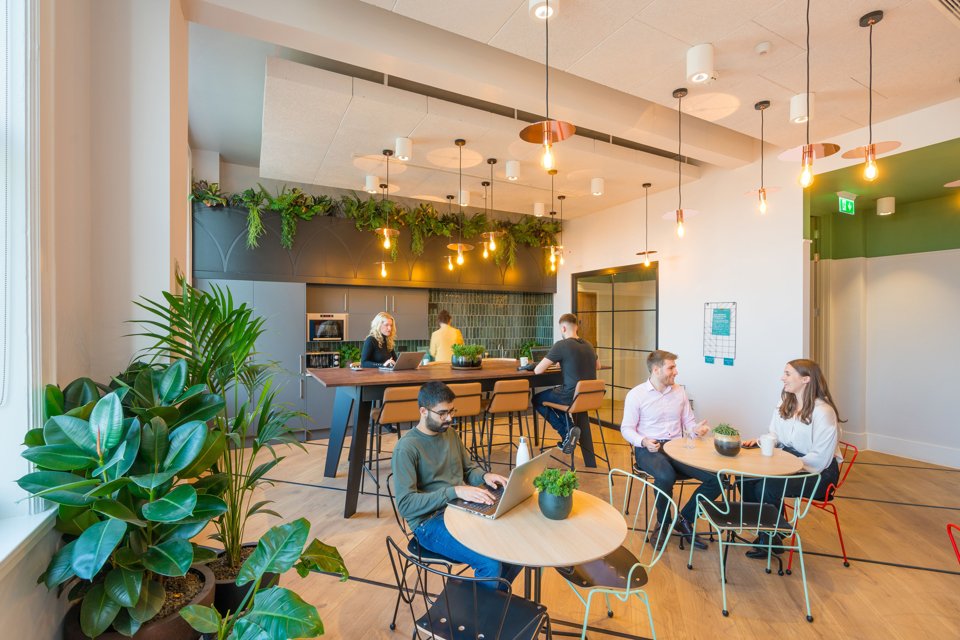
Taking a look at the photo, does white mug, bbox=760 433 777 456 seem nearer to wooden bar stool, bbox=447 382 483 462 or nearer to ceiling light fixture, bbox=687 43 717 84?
wooden bar stool, bbox=447 382 483 462

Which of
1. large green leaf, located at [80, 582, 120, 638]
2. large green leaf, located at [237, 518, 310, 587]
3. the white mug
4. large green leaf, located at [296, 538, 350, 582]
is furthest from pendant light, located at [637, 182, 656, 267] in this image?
large green leaf, located at [80, 582, 120, 638]

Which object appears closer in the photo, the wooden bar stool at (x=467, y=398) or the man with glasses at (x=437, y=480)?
the man with glasses at (x=437, y=480)

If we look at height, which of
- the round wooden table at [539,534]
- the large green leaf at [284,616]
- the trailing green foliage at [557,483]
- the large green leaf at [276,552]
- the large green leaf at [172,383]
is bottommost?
the large green leaf at [284,616]

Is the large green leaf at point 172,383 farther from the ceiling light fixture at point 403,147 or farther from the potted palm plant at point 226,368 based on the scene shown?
the ceiling light fixture at point 403,147

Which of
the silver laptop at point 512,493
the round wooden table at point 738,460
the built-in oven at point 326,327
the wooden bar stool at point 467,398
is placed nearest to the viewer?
the silver laptop at point 512,493

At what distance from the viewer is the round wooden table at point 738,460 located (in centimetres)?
276

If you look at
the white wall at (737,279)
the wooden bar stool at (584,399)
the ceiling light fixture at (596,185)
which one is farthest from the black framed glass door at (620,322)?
the wooden bar stool at (584,399)

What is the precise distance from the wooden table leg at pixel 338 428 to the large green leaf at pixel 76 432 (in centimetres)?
292

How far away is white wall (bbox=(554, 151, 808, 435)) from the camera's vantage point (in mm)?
4750

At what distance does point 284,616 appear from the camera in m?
1.40

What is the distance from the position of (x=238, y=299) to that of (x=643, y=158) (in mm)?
5146

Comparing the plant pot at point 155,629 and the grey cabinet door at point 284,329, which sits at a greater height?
the grey cabinet door at point 284,329

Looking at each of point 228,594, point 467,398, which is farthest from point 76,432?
point 467,398

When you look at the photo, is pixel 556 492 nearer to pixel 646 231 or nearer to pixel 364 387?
pixel 364 387
